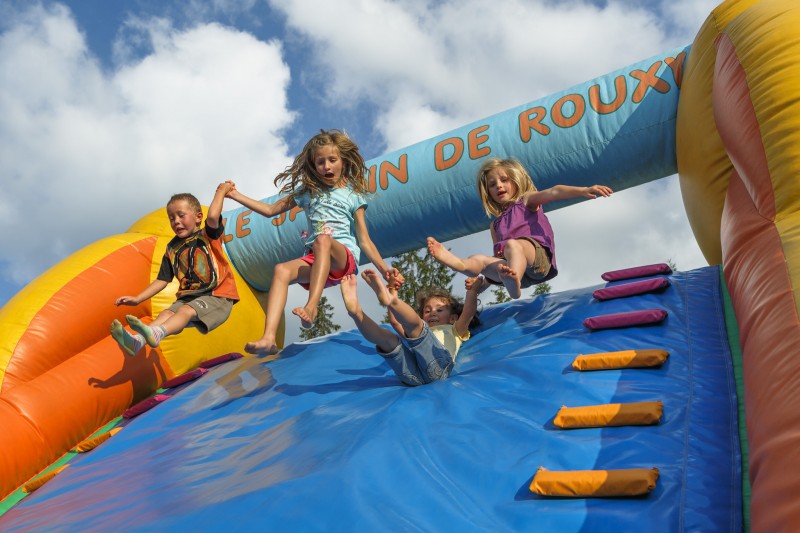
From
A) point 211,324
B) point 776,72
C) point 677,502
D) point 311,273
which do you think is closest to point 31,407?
point 211,324

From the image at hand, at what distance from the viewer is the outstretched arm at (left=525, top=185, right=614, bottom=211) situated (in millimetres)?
2910

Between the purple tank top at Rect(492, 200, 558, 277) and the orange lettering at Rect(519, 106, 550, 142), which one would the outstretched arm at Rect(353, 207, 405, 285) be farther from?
the orange lettering at Rect(519, 106, 550, 142)

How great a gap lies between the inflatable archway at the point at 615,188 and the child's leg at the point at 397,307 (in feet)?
3.62

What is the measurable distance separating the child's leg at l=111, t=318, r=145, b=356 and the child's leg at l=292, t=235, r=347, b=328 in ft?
2.98

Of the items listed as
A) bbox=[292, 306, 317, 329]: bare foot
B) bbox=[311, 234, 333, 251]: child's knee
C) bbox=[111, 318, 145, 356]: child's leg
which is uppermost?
bbox=[311, 234, 333, 251]: child's knee

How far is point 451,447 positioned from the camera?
1.89m

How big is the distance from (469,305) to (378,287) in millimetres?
789

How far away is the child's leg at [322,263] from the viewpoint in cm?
302

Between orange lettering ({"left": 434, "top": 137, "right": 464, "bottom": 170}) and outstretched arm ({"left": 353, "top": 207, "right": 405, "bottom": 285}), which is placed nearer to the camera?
outstretched arm ({"left": 353, "top": 207, "right": 405, "bottom": 285})

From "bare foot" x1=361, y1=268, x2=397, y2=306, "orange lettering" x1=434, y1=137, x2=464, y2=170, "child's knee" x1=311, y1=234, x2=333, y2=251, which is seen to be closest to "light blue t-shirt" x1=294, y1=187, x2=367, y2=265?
"child's knee" x1=311, y1=234, x2=333, y2=251

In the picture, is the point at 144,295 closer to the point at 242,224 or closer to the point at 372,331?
the point at 242,224

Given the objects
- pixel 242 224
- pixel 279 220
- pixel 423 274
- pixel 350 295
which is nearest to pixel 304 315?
pixel 350 295

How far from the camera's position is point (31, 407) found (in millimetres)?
3486

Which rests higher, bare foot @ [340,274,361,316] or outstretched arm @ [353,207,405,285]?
outstretched arm @ [353,207,405,285]
